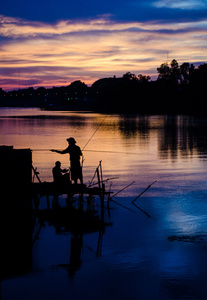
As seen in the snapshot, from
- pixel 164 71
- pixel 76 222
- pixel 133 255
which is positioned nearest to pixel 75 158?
pixel 76 222

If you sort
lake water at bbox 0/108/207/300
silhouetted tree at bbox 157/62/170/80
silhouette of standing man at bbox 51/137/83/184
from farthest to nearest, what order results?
silhouetted tree at bbox 157/62/170/80 → silhouette of standing man at bbox 51/137/83/184 → lake water at bbox 0/108/207/300

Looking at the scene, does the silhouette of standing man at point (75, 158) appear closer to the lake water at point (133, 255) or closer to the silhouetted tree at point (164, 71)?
the lake water at point (133, 255)

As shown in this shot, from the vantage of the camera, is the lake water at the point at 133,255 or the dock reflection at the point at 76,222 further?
the dock reflection at the point at 76,222

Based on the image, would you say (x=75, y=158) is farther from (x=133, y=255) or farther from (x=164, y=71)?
(x=164, y=71)

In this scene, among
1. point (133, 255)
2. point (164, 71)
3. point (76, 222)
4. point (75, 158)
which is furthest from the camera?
point (164, 71)

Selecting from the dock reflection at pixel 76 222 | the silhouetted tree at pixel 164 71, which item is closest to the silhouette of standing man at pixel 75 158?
the dock reflection at pixel 76 222

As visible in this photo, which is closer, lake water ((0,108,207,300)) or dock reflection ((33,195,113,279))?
lake water ((0,108,207,300))

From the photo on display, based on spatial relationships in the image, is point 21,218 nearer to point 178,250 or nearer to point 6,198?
point 6,198

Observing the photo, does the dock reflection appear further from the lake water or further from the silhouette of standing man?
the silhouette of standing man

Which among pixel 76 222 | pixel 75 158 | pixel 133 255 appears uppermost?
pixel 75 158

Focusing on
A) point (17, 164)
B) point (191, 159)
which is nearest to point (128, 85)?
point (191, 159)

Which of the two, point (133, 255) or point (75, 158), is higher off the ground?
point (75, 158)

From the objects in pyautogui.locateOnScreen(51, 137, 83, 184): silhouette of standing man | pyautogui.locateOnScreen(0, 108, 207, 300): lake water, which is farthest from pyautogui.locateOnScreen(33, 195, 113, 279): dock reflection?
pyautogui.locateOnScreen(51, 137, 83, 184): silhouette of standing man

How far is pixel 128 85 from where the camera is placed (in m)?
196
